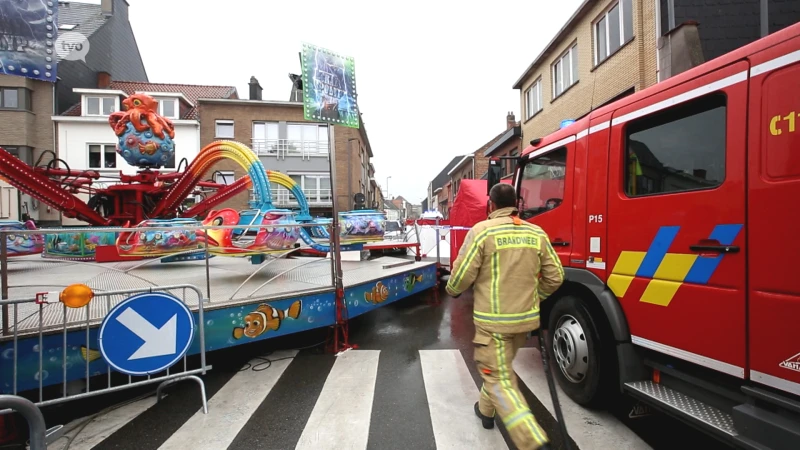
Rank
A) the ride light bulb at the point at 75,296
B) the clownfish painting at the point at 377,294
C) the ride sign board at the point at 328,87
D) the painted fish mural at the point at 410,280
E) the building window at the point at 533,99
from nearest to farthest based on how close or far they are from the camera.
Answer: the ride light bulb at the point at 75,296
the ride sign board at the point at 328,87
the clownfish painting at the point at 377,294
the painted fish mural at the point at 410,280
the building window at the point at 533,99

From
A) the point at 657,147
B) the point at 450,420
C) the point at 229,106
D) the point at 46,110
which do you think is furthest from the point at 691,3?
the point at 46,110

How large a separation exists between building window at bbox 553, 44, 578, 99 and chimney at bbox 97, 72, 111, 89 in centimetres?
2853

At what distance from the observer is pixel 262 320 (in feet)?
12.5

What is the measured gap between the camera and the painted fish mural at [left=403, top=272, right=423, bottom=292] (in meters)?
5.95

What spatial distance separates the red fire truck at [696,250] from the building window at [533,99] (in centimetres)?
1437

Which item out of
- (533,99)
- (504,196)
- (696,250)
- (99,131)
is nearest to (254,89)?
(99,131)

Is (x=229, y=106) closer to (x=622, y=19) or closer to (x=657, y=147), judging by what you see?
(x=622, y=19)

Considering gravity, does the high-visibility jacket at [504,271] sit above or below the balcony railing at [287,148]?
below

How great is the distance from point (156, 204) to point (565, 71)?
1501 centimetres

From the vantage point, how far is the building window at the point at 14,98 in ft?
65.6

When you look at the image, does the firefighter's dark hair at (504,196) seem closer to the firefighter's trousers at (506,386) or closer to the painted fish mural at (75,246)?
the firefighter's trousers at (506,386)

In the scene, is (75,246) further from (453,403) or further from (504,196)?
(504,196)

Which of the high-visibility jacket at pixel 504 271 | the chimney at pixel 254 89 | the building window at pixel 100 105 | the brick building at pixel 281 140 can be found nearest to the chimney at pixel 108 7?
the building window at pixel 100 105

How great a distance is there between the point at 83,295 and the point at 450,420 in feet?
10.0
